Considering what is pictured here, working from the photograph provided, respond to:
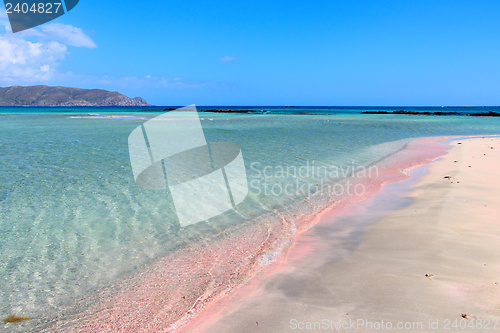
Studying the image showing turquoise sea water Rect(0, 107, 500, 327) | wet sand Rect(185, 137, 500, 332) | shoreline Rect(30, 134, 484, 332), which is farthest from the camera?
turquoise sea water Rect(0, 107, 500, 327)

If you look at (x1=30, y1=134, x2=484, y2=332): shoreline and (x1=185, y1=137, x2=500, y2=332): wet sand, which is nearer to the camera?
(x1=185, y1=137, x2=500, y2=332): wet sand

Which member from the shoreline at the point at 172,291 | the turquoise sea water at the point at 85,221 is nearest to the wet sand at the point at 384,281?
the shoreline at the point at 172,291

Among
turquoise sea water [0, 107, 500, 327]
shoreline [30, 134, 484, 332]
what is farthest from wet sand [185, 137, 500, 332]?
turquoise sea water [0, 107, 500, 327]

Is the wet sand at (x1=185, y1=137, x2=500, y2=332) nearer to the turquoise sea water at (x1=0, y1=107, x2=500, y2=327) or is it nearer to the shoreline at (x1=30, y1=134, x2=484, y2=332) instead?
the shoreline at (x1=30, y1=134, x2=484, y2=332)

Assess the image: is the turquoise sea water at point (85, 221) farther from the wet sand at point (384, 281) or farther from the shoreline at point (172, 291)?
the wet sand at point (384, 281)

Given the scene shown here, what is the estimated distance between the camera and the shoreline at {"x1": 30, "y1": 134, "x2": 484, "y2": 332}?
3.35 m

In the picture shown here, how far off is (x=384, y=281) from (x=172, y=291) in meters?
2.52

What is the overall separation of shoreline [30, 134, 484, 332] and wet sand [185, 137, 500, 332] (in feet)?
0.72

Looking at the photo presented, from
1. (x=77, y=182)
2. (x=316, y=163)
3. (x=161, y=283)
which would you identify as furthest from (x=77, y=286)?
(x=316, y=163)

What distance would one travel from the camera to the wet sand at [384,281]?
10.2ft

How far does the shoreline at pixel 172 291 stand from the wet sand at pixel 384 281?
0.22m

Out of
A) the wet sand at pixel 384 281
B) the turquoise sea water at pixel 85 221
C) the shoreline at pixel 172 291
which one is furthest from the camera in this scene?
the turquoise sea water at pixel 85 221

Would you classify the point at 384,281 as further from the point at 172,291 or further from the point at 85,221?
the point at 85,221

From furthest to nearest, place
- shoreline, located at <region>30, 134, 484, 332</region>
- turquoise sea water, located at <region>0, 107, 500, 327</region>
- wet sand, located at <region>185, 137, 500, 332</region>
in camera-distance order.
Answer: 1. turquoise sea water, located at <region>0, 107, 500, 327</region>
2. shoreline, located at <region>30, 134, 484, 332</region>
3. wet sand, located at <region>185, 137, 500, 332</region>
